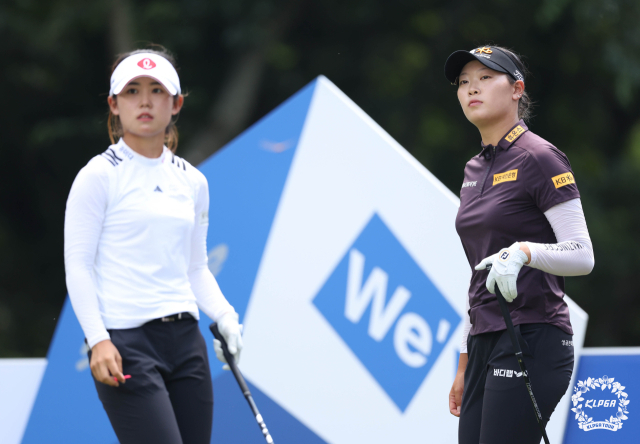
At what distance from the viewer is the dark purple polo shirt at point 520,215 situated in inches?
79.4

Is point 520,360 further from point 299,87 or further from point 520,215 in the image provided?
point 299,87

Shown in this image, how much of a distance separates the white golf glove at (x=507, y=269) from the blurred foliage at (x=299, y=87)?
6.47 metres

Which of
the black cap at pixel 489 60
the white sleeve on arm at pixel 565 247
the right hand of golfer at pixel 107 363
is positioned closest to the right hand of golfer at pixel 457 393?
the white sleeve on arm at pixel 565 247

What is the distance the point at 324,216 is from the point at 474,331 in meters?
1.47

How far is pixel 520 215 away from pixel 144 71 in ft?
3.77

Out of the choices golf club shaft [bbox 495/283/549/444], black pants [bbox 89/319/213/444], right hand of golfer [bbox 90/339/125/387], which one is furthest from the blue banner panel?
right hand of golfer [bbox 90/339/125/387]

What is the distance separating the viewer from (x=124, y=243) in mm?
2031

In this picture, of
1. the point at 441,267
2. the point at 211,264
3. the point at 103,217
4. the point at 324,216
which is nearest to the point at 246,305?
the point at 211,264

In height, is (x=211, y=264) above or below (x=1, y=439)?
above

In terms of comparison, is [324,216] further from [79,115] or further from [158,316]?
[79,115]

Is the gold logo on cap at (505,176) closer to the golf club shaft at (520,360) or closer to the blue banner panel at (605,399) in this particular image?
the golf club shaft at (520,360)

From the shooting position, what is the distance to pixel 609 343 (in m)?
8.78

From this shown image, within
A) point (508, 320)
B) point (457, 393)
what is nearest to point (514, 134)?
point (508, 320)

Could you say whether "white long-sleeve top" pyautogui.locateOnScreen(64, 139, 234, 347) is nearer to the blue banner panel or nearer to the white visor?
the white visor
